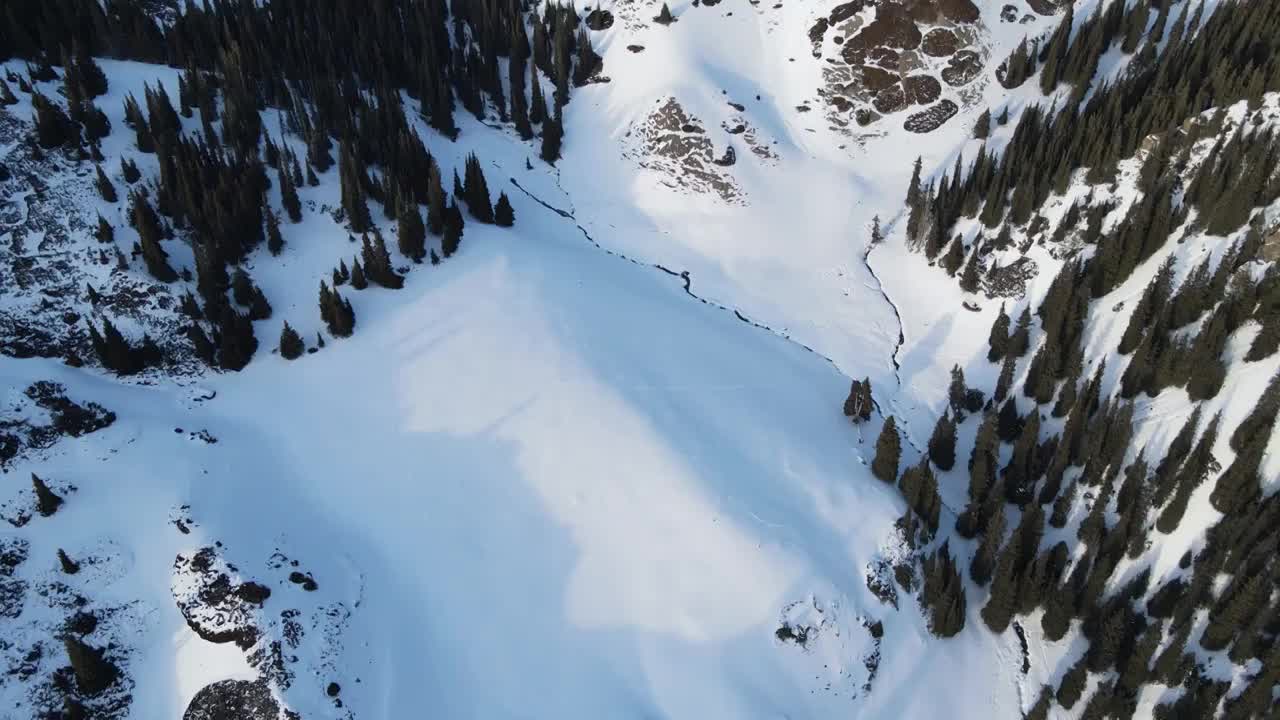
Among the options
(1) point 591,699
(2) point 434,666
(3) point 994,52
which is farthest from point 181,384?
(3) point 994,52

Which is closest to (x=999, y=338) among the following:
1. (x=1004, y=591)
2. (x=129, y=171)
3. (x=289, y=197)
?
(x=1004, y=591)

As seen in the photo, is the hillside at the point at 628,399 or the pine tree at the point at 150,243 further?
the pine tree at the point at 150,243

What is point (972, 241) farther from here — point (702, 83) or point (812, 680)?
point (812, 680)

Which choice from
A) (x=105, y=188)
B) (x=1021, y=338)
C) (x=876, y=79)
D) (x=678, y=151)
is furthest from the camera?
(x=876, y=79)

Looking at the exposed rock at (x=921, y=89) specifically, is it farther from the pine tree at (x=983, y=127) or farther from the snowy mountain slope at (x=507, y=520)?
the snowy mountain slope at (x=507, y=520)

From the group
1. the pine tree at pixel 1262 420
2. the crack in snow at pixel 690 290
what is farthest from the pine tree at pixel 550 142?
the pine tree at pixel 1262 420

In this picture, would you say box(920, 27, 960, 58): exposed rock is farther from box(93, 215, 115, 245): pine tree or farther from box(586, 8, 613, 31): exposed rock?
box(93, 215, 115, 245): pine tree

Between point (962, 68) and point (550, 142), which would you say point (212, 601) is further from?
point (962, 68)
